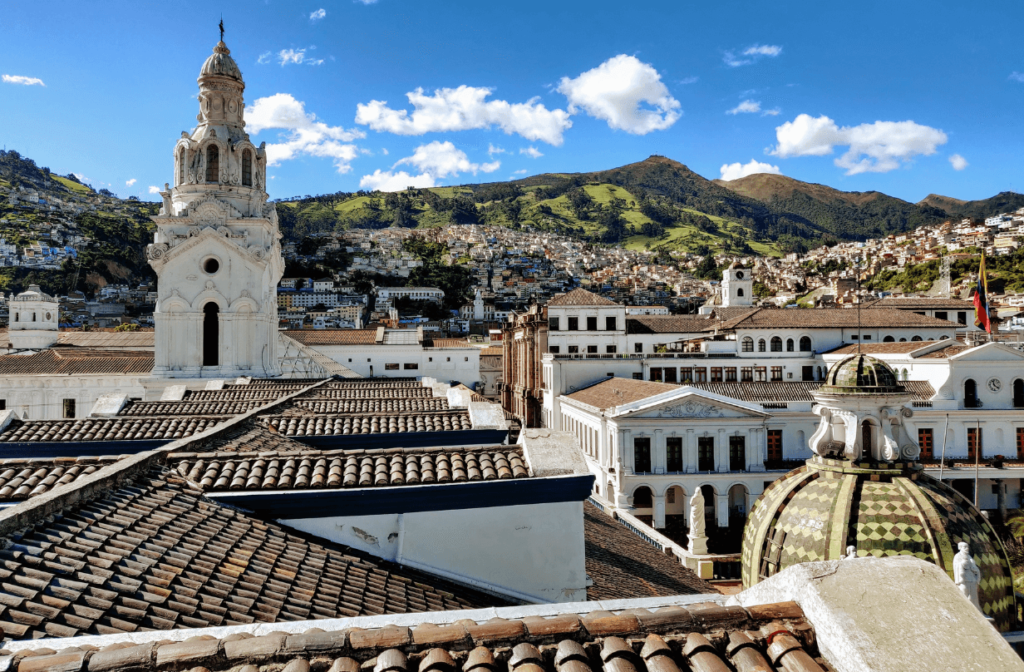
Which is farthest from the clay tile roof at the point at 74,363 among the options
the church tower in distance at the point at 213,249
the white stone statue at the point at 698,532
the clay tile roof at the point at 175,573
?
the clay tile roof at the point at 175,573

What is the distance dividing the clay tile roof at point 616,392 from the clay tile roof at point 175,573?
89.2 ft

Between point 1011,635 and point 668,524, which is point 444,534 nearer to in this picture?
point 1011,635

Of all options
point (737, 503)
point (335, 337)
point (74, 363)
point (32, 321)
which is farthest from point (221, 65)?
point (32, 321)

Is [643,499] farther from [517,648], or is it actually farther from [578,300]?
[517,648]

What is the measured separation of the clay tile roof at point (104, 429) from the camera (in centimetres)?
989

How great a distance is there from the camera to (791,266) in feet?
611

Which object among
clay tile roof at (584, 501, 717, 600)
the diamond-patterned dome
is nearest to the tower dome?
clay tile roof at (584, 501, 717, 600)

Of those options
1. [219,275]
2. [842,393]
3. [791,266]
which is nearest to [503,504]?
[842,393]

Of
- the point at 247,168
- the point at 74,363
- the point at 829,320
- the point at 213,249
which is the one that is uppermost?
the point at 247,168

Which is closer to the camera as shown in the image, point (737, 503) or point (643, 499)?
point (643, 499)

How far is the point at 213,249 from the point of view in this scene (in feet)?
81.6

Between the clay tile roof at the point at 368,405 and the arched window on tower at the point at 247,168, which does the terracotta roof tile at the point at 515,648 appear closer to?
the clay tile roof at the point at 368,405

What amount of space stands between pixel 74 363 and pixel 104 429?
86.3 ft

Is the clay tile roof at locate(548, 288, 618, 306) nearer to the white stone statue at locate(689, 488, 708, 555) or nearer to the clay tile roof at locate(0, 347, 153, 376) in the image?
the clay tile roof at locate(0, 347, 153, 376)
